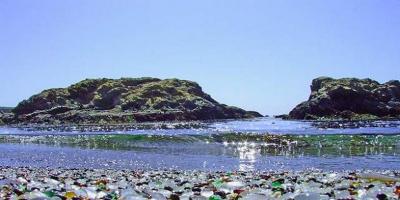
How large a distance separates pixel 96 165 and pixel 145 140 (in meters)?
16.5

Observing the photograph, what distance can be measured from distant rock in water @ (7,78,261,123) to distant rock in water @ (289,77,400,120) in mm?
28320

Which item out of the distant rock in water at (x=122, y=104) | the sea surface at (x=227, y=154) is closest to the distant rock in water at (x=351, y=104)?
the distant rock in water at (x=122, y=104)

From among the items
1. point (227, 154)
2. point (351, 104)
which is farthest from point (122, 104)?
point (227, 154)

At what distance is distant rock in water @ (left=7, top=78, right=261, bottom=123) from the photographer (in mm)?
115188

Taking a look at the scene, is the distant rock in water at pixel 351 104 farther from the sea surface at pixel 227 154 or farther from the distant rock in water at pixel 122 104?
the sea surface at pixel 227 154

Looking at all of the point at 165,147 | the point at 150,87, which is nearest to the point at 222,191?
the point at 165,147

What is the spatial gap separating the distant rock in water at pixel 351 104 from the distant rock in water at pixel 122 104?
2832cm

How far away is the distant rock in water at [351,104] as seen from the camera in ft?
366

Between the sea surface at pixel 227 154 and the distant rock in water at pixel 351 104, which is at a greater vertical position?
the distant rock in water at pixel 351 104

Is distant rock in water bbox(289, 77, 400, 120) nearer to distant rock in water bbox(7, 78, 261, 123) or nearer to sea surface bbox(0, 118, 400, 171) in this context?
distant rock in water bbox(7, 78, 261, 123)

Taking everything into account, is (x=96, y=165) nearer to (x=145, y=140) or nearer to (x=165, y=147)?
(x=165, y=147)

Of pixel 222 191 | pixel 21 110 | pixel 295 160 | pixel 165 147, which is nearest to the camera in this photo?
pixel 222 191

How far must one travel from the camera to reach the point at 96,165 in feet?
75.0

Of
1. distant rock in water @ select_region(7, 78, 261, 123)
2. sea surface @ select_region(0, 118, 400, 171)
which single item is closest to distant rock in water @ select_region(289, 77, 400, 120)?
distant rock in water @ select_region(7, 78, 261, 123)
